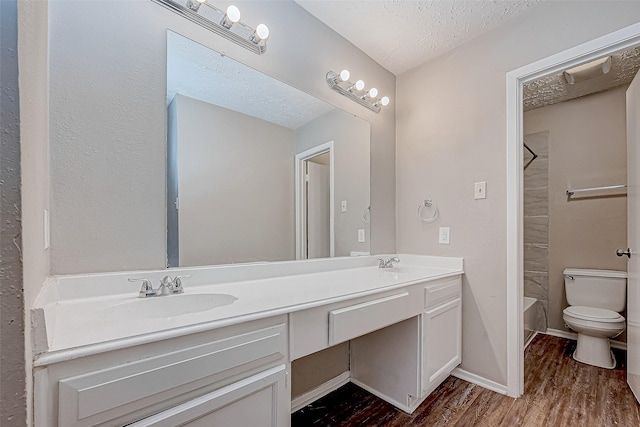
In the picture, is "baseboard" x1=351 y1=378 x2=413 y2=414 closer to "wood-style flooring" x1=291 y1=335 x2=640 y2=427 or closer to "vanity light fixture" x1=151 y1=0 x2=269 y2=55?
"wood-style flooring" x1=291 y1=335 x2=640 y2=427

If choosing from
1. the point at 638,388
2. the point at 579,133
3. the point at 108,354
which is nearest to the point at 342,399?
the point at 108,354

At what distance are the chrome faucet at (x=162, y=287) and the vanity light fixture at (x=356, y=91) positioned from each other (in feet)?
4.80

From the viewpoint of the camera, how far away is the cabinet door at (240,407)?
75 cm

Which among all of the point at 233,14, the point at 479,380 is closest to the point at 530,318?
the point at 479,380

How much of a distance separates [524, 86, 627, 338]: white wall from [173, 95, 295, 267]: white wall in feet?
8.81

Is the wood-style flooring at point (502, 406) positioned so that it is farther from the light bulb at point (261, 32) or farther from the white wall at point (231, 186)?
the light bulb at point (261, 32)

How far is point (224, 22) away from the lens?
1.36 metres

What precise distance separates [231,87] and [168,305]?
1.05m

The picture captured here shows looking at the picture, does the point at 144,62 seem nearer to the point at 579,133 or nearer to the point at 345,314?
the point at 345,314

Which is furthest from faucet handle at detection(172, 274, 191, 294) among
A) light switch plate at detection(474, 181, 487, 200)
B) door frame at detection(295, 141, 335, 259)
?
light switch plate at detection(474, 181, 487, 200)

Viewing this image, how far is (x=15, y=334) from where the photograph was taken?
1.52ft

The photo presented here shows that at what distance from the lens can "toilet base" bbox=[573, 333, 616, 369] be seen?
217cm

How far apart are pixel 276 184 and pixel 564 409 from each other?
80.0 inches

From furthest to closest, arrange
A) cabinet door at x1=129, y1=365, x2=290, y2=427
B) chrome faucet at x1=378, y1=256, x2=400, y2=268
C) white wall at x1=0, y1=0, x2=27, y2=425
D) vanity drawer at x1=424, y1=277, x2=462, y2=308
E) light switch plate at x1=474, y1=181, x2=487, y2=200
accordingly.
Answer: chrome faucet at x1=378, y1=256, x2=400, y2=268 < light switch plate at x1=474, y1=181, x2=487, y2=200 < vanity drawer at x1=424, y1=277, x2=462, y2=308 < cabinet door at x1=129, y1=365, x2=290, y2=427 < white wall at x1=0, y1=0, x2=27, y2=425
